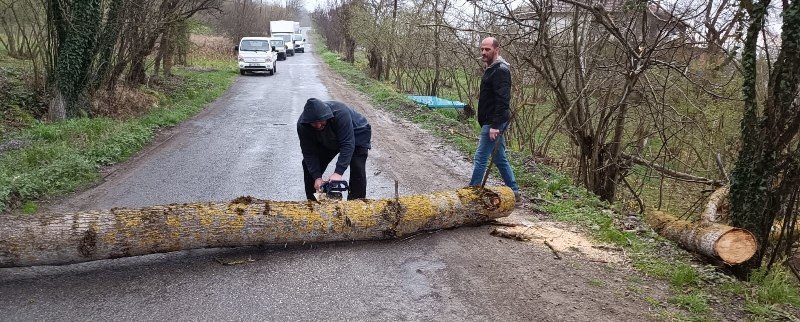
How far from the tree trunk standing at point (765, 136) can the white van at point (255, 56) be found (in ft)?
79.0

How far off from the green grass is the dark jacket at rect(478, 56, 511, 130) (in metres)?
4.93

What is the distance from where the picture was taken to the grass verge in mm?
3918

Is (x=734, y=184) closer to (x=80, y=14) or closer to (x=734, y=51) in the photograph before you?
(x=734, y=51)

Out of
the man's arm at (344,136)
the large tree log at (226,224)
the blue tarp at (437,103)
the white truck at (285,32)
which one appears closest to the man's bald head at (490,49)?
the large tree log at (226,224)

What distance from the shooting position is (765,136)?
4848 millimetres

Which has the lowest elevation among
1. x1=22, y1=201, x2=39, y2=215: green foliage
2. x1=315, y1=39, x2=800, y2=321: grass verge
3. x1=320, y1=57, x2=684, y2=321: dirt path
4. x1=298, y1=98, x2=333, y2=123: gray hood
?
x1=22, y1=201, x2=39, y2=215: green foliage

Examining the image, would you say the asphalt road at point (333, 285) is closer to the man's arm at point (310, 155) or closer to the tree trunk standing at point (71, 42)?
the man's arm at point (310, 155)

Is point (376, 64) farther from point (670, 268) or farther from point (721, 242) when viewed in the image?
point (670, 268)

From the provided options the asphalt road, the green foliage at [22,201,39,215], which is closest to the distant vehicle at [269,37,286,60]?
the green foliage at [22,201,39,215]

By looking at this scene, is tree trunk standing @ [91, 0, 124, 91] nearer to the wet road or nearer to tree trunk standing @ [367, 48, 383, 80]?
the wet road

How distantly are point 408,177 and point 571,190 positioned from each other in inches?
86.0

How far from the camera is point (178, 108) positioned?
14078 millimetres

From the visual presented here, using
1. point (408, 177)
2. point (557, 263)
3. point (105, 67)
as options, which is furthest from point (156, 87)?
point (557, 263)

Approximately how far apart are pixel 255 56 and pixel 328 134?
2290 cm
